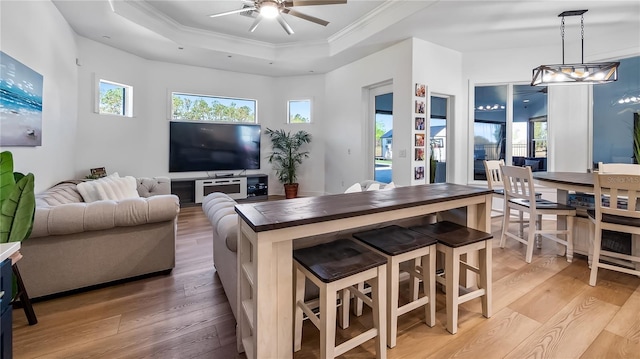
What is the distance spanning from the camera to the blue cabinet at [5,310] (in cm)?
112

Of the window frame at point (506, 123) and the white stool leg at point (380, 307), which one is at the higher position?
the window frame at point (506, 123)

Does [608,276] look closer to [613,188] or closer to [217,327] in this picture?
[613,188]

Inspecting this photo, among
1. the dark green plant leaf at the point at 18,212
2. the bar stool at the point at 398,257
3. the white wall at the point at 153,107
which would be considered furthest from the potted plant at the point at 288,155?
the dark green plant leaf at the point at 18,212

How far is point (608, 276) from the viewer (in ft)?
8.47

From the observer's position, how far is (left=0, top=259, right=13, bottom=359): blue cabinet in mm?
1124

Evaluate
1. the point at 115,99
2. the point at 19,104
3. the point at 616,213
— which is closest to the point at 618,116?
the point at 616,213

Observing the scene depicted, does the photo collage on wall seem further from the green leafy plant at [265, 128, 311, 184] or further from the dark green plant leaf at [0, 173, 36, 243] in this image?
the dark green plant leaf at [0, 173, 36, 243]

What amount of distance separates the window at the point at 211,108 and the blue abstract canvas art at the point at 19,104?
3.08 m

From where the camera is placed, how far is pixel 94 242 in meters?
2.27

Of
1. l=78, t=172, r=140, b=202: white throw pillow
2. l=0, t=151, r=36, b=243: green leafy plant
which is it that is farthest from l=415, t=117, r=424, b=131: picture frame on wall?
l=0, t=151, r=36, b=243: green leafy plant

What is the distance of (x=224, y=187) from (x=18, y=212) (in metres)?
4.51

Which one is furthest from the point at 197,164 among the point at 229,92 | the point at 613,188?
the point at 613,188

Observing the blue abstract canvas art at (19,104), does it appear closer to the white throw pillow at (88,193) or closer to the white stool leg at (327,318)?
the white throw pillow at (88,193)

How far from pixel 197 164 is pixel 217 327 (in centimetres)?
481
